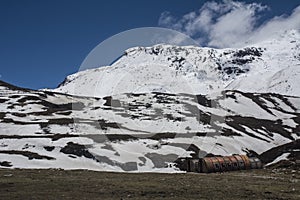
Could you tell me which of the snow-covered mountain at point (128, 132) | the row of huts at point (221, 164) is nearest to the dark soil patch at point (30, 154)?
the snow-covered mountain at point (128, 132)

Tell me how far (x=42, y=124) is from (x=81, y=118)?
19.4m

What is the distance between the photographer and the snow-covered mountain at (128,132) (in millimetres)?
84500

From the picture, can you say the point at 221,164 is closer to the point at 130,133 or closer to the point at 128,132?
the point at 130,133

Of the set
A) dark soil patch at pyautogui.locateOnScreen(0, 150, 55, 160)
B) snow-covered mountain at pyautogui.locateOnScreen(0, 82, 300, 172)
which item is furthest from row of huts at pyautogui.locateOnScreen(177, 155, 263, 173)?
dark soil patch at pyautogui.locateOnScreen(0, 150, 55, 160)

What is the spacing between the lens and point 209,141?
116m

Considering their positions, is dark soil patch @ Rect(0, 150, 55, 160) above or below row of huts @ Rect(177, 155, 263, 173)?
above

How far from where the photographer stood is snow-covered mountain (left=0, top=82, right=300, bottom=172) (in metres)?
84.5

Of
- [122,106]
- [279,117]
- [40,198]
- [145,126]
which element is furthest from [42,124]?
[279,117]

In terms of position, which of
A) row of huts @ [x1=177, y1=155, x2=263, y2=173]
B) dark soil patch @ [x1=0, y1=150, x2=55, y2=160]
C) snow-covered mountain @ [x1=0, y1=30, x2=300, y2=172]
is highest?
snow-covered mountain @ [x1=0, y1=30, x2=300, y2=172]

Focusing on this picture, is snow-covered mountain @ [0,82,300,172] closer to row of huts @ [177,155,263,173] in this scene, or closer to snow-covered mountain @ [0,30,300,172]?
snow-covered mountain @ [0,30,300,172]

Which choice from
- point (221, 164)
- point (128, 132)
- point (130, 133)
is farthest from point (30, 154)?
point (128, 132)

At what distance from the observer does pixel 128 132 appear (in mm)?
121500

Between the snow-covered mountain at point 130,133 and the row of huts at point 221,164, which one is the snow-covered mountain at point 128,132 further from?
the row of huts at point 221,164

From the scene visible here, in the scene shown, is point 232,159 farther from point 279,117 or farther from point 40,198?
point 279,117
